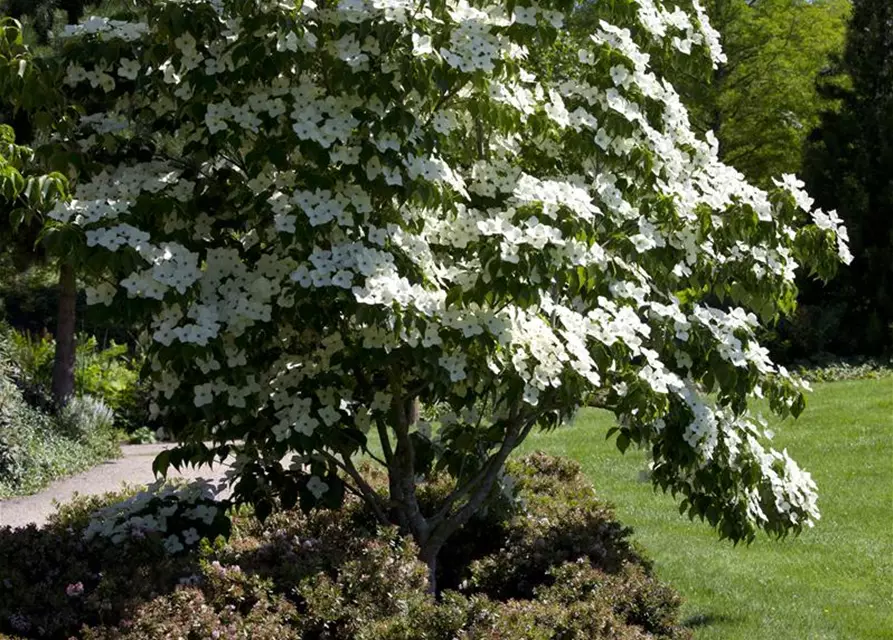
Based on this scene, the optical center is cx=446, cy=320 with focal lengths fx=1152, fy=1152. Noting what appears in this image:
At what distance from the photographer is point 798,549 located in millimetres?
6527

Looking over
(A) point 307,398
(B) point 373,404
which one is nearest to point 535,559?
(B) point 373,404

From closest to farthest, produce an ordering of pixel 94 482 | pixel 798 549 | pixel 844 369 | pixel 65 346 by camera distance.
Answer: pixel 798 549 < pixel 94 482 < pixel 65 346 < pixel 844 369

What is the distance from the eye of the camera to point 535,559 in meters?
4.74

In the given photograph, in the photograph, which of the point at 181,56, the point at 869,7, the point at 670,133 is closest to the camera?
the point at 181,56

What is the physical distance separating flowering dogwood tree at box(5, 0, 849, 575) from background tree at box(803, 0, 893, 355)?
Answer: 1138 centimetres

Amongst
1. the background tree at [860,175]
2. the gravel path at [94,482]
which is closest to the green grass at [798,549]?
the gravel path at [94,482]

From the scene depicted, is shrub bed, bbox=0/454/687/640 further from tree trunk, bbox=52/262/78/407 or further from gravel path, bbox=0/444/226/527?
tree trunk, bbox=52/262/78/407

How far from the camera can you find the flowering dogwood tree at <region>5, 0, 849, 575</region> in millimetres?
3801

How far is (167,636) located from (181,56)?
6.60 ft

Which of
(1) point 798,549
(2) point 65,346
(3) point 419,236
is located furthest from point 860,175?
(3) point 419,236

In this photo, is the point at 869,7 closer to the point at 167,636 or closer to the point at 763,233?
the point at 763,233

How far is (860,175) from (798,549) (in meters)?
11.1

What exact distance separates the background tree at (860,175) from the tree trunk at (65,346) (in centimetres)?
967

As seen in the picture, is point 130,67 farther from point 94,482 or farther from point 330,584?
point 94,482
